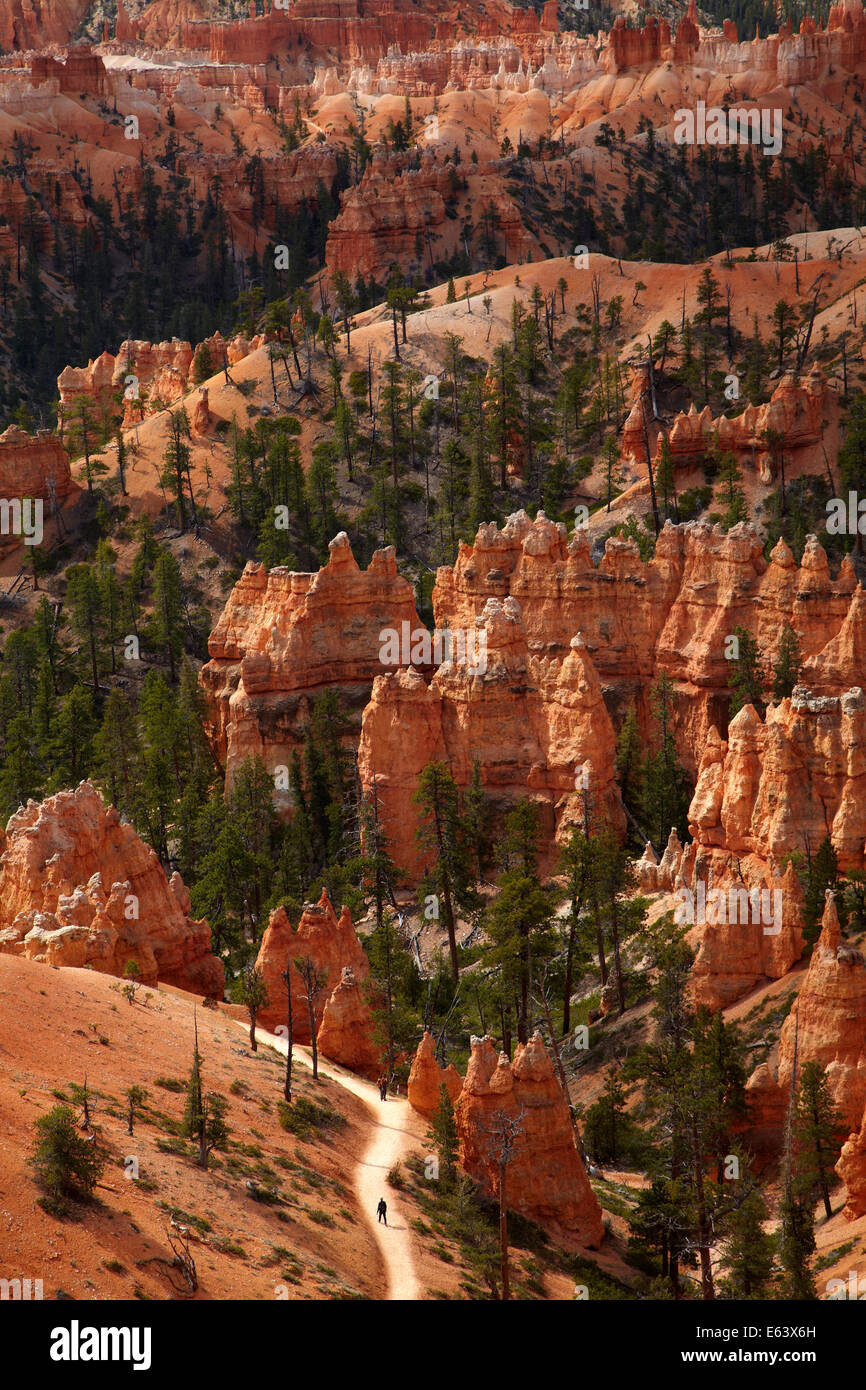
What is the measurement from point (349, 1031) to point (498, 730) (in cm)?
2403

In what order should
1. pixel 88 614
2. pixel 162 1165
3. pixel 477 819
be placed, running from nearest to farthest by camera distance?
pixel 162 1165 < pixel 477 819 < pixel 88 614

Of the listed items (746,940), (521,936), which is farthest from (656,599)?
(746,940)

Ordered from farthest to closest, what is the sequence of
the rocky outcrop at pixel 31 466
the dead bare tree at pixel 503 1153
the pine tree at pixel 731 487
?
the rocky outcrop at pixel 31 466 < the pine tree at pixel 731 487 < the dead bare tree at pixel 503 1153

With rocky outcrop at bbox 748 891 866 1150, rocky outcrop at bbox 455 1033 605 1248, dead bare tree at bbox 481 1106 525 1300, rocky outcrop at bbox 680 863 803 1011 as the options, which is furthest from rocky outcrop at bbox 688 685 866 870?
dead bare tree at bbox 481 1106 525 1300

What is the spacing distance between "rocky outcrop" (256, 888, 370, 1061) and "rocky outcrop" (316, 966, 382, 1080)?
1.24 meters

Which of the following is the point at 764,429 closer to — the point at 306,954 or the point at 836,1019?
the point at 306,954

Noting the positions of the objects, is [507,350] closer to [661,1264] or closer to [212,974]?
[212,974]

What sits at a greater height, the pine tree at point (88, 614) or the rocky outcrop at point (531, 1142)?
the pine tree at point (88, 614)

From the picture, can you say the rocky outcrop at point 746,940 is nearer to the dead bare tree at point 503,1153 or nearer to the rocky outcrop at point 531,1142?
the rocky outcrop at point 531,1142

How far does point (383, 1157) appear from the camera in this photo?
51531 mm

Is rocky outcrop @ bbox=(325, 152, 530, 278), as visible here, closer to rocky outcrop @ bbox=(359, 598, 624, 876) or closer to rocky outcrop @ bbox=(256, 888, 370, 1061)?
rocky outcrop @ bbox=(359, 598, 624, 876)

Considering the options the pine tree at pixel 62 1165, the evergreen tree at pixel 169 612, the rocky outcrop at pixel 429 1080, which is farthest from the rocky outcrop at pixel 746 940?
the evergreen tree at pixel 169 612

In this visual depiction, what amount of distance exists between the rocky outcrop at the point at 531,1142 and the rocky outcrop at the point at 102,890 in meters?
13.1

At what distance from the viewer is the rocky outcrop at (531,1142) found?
1986 inches
